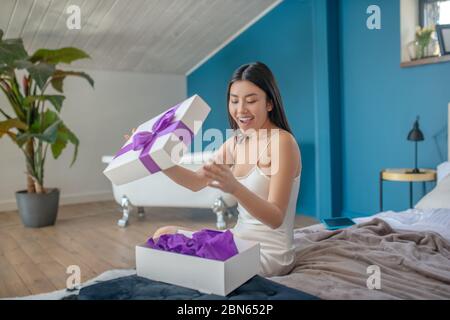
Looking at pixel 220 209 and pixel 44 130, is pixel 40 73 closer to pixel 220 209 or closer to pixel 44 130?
pixel 44 130

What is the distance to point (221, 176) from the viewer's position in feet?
2.93

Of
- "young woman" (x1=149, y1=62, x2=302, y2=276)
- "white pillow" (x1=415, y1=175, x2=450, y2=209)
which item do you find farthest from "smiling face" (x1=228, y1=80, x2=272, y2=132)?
"white pillow" (x1=415, y1=175, x2=450, y2=209)

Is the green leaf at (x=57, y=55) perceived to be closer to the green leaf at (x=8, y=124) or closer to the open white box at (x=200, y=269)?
the green leaf at (x=8, y=124)

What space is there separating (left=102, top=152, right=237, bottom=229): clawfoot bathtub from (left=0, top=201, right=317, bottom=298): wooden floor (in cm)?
16

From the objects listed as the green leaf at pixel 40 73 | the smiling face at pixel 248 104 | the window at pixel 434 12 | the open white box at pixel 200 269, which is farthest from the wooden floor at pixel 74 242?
the window at pixel 434 12

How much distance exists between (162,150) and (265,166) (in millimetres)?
429

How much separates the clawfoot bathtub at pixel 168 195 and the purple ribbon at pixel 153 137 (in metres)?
2.45

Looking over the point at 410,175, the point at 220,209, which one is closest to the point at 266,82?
the point at 410,175

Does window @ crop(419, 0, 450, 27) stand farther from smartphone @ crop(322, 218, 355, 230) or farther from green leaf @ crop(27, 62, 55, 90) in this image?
green leaf @ crop(27, 62, 55, 90)

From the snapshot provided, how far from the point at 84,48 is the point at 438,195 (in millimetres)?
3768

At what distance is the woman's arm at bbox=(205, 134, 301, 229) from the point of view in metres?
0.90

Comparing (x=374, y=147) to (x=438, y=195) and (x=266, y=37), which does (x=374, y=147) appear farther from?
(x=266, y=37)
